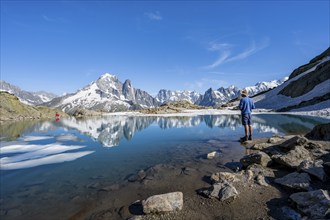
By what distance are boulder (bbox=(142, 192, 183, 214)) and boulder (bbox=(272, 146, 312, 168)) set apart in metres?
5.82

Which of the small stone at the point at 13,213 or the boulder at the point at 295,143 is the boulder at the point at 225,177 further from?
the small stone at the point at 13,213

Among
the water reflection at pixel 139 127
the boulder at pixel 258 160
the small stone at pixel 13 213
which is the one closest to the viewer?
the small stone at pixel 13 213

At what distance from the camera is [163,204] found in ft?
22.6

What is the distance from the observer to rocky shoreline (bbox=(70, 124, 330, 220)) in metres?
6.56

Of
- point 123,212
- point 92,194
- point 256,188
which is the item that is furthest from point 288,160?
point 92,194

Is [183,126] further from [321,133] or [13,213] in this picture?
[13,213]

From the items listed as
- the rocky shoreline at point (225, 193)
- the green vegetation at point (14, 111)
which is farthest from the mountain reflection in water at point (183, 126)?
the green vegetation at point (14, 111)

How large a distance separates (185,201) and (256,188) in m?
2.67

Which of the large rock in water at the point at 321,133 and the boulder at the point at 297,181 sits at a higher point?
the large rock in water at the point at 321,133

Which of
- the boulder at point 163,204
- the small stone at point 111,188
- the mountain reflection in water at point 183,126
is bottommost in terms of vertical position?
the small stone at point 111,188

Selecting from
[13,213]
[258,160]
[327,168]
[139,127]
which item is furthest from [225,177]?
[139,127]

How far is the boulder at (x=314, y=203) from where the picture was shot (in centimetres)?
567

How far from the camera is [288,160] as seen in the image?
10383mm

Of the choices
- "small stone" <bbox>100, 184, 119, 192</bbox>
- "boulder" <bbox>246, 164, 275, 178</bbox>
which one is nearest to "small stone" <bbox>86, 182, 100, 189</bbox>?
"small stone" <bbox>100, 184, 119, 192</bbox>
